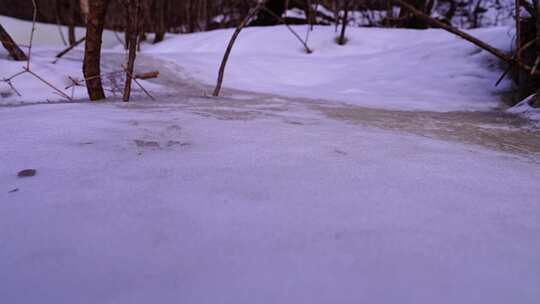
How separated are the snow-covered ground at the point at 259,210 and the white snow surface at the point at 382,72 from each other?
965mm

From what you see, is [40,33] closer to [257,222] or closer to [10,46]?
[10,46]

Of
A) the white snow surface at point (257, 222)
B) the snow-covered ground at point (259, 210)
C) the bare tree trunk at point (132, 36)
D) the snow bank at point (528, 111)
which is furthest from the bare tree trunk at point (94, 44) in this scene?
the snow bank at point (528, 111)

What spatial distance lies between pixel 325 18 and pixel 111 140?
5217 millimetres

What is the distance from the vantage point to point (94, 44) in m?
1.43

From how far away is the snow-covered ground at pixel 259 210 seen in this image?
359mm

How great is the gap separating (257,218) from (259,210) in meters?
0.02

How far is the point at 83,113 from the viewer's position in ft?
3.42

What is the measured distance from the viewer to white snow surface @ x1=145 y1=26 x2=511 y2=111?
2080 millimetres

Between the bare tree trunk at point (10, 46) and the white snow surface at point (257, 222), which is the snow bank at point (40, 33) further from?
the white snow surface at point (257, 222)

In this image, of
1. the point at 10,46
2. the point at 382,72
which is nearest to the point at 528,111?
the point at 382,72

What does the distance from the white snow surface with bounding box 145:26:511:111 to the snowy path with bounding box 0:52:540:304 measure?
3.75 ft

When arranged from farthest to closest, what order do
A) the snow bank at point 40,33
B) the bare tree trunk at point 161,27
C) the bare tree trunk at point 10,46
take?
the snow bank at point 40,33 < the bare tree trunk at point 161,27 < the bare tree trunk at point 10,46

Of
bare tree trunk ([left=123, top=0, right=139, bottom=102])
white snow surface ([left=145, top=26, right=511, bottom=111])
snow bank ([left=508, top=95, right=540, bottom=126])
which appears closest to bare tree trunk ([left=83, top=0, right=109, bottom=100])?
bare tree trunk ([left=123, top=0, right=139, bottom=102])

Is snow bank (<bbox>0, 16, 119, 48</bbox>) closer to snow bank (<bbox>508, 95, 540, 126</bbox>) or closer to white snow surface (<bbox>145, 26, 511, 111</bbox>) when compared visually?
white snow surface (<bbox>145, 26, 511, 111</bbox>)
